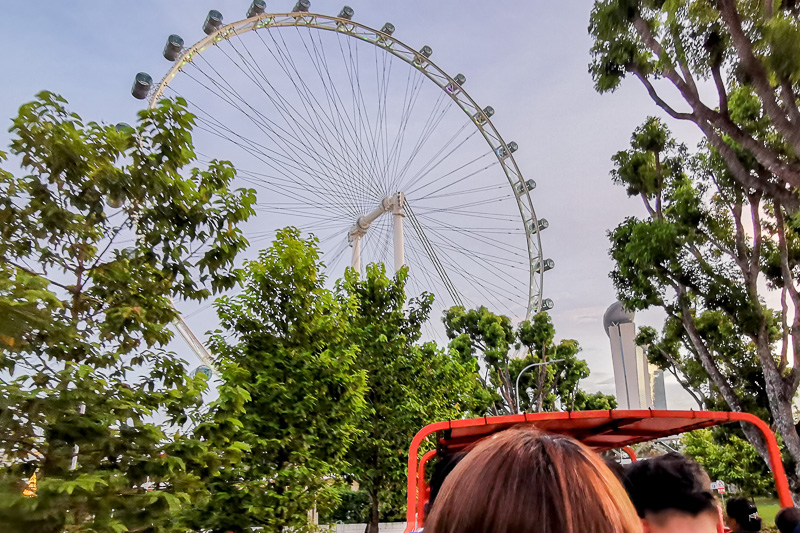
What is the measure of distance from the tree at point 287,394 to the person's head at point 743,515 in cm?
507

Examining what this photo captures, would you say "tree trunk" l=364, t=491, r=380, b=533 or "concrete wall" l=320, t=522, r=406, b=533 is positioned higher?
"tree trunk" l=364, t=491, r=380, b=533

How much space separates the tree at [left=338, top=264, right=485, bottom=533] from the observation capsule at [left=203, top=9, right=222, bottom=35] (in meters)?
8.79

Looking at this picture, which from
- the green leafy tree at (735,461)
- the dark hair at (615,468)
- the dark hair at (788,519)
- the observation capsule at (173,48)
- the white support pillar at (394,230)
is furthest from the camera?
the green leafy tree at (735,461)

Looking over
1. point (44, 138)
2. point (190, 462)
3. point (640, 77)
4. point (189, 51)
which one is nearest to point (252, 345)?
point (190, 462)

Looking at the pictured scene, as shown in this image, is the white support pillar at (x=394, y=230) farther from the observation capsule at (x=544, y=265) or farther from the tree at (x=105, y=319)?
the tree at (x=105, y=319)

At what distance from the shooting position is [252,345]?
887 centimetres

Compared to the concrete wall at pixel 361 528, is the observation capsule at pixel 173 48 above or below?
above

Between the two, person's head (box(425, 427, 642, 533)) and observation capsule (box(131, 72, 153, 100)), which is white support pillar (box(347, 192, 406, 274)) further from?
person's head (box(425, 427, 642, 533))

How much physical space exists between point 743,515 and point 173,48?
18.7 metres

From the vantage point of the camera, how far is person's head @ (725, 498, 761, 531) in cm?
378

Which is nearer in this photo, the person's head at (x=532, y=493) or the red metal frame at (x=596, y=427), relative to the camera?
the person's head at (x=532, y=493)

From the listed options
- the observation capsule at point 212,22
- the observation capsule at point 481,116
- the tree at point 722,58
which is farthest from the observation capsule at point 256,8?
the tree at point 722,58

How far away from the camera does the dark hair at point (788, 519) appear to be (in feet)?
11.0

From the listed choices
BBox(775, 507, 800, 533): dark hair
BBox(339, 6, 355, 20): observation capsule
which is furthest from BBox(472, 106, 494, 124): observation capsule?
BBox(775, 507, 800, 533): dark hair
